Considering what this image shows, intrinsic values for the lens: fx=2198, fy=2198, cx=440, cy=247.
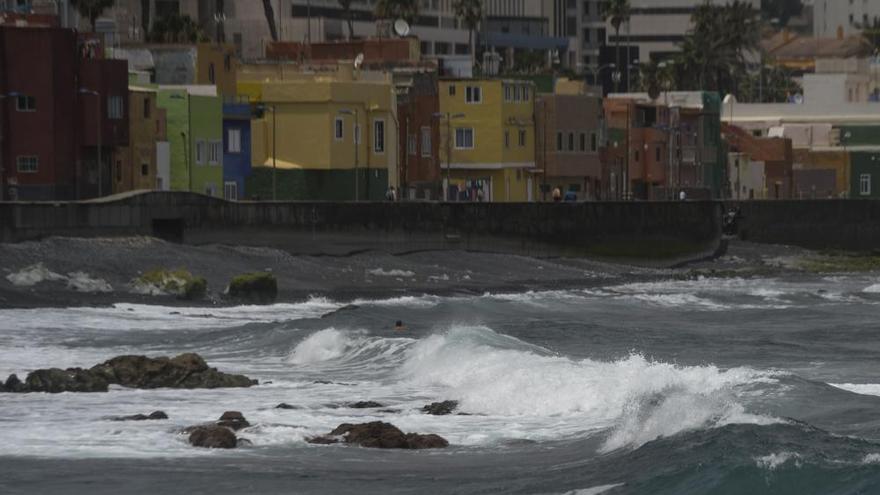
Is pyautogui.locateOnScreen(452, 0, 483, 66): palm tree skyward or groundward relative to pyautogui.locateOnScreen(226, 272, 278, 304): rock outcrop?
skyward

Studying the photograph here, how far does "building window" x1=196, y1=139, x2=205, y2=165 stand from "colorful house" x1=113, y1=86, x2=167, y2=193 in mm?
1336

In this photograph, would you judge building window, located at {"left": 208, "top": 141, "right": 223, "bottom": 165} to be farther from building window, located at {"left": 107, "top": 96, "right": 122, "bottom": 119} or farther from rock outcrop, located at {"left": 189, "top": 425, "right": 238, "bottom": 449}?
rock outcrop, located at {"left": 189, "top": 425, "right": 238, "bottom": 449}

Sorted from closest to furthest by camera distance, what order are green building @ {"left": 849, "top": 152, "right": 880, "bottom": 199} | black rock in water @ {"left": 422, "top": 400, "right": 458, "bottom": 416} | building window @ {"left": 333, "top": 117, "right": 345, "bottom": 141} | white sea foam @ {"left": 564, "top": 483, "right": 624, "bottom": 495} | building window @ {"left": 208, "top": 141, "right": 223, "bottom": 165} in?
white sea foam @ {"left": 564, "top": 483, "right": 624, "bottom": 495} < black rock in water @ {"left": 422, "top": 400, "right": 458, "bottom": 416} < building window @ {"left": 208, "top": 141, "right": 223, "bottom": 165} < building window @ {"left": 333, "top": 117, "right": 345, "bottom": 141} < green building @ {"left": 849, "top": 152, "right": 880, "bottom": 199}

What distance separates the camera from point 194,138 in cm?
7700

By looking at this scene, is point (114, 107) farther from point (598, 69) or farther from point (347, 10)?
point (598, 69)

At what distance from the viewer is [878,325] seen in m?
56.3

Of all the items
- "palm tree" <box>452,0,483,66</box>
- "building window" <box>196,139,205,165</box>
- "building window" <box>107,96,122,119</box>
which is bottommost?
"building window" <box>196,139,205,165</box>

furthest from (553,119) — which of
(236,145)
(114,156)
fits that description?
(114,156)

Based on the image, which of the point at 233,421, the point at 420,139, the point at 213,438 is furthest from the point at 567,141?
the point at 213,438

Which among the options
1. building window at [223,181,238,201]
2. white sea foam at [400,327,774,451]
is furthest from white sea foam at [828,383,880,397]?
building window at [223,181,238,201]

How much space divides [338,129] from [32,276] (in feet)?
83.1

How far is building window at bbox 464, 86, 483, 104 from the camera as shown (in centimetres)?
9488

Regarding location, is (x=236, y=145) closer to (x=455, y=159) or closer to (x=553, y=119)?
(x=455, y=159)

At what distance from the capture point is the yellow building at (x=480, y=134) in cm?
9462
